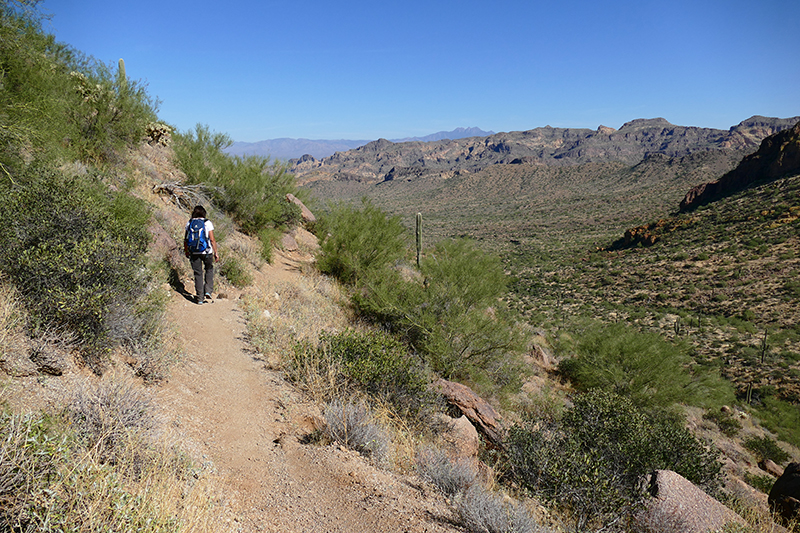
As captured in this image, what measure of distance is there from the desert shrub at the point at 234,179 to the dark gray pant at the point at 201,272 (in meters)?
4.74

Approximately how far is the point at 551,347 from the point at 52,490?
1672 cm

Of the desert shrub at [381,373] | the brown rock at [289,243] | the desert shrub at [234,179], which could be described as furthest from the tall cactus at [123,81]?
the desert shrub at [381,373]

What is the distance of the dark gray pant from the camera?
258 inches

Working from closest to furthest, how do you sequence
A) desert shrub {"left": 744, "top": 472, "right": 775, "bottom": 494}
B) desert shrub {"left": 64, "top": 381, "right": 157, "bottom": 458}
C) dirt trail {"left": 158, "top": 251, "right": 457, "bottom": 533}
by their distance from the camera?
desert shrub {"left": 64, "top": 381, "right": 157, "bottom": 458}
dirt trail {"left": 158, "top": 251, "right": 457, "bottom": 533}
desert shrub {"left": 744, "top": 472, "right": 775, "bottom": 494}

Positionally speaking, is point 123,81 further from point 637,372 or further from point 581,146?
point 581,146

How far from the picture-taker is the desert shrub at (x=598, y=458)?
373cm

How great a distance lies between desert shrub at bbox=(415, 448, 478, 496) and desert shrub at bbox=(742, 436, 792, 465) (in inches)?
552

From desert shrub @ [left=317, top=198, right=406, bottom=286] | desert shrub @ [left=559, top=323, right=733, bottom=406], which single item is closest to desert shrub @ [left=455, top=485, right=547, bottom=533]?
desert shrub @ [left=317, top=198, right=406, bottom=286]

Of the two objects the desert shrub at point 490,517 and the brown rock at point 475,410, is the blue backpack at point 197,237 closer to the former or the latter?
the brown rock at point 475,410

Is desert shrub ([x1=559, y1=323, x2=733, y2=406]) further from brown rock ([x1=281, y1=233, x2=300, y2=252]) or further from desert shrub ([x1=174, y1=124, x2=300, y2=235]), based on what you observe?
desert shrub ([x1=174, y1=124, x2=300, y2=235])

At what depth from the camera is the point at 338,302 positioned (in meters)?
9.57

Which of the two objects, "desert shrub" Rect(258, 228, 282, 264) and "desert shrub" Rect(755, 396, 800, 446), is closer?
"desert shrub" Rect(258, 228, 282, 264)

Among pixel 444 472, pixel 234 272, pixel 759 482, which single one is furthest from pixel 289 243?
pixel 759 482

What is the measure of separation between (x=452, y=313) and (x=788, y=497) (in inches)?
227
